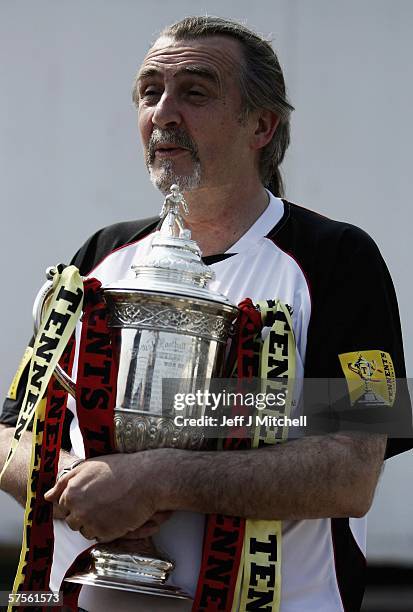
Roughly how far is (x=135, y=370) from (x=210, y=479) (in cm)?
21

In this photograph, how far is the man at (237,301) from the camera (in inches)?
73.4

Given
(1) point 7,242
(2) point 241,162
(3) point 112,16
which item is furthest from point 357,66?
(2) point 241,162

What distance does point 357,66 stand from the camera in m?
3.64

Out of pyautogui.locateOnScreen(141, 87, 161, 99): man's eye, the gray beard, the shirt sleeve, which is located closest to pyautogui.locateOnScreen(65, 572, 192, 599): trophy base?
the shirt sleeve

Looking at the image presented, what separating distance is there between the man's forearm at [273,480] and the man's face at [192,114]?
1.91 ft

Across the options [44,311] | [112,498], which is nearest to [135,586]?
[112,498]

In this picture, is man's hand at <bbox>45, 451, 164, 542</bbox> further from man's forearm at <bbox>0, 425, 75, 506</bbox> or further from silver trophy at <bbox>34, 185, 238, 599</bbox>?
man's forearm at <bbox>0, 425, 75, 506</bbox>

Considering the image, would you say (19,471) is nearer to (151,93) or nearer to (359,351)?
(359,351)

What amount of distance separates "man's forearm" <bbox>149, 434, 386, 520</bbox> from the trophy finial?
404 millimetres

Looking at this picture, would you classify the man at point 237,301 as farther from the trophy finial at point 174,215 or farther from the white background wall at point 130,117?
the white background wall at point 130,117

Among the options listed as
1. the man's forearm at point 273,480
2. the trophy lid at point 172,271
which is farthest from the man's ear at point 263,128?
the man's forearm at point 273,480

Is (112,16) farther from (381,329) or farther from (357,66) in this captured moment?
(381,329)

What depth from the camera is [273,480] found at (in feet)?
6.17

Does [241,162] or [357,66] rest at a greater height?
[357,66]
